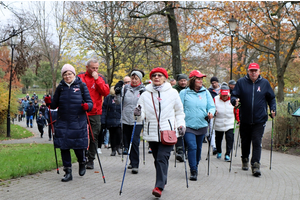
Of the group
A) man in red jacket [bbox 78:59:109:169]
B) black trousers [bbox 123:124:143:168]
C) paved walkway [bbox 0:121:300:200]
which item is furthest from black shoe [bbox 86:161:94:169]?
black trousers [bbox 123:124:143:168]

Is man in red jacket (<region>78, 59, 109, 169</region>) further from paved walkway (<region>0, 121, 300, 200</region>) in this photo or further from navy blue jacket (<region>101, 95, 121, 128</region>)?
navy blue jacket (<region>101, 95, 121, 128</region>)

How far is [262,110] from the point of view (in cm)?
718

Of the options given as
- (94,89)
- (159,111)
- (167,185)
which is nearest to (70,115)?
(94,89)

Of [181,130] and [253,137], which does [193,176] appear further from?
[253,137]

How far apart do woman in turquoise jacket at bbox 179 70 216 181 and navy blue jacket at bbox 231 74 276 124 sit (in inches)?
23.9

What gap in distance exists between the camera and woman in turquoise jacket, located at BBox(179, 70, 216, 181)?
6.83 m

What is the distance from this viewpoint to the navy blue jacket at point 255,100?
7.18 meters

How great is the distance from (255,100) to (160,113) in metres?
2.61

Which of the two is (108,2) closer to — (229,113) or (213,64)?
(229,113)

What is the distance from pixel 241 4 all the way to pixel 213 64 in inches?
846

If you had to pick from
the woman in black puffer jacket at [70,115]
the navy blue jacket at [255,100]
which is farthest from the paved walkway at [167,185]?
the navy blue jacket at [255,100]

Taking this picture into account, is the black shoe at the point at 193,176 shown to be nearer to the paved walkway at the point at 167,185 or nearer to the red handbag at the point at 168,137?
the paved walkway at the point at 167,185

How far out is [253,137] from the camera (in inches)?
286

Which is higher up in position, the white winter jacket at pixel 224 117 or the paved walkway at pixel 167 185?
the white winter jacket at pixel 224 117
